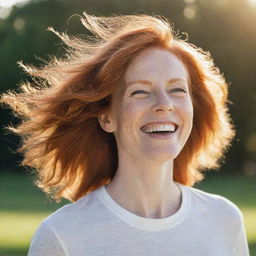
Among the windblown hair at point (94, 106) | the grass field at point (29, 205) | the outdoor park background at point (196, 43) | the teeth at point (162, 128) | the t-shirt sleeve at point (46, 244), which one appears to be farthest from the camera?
the outdoor park background at point (196, 43)

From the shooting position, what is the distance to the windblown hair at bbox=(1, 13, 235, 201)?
11.6ft

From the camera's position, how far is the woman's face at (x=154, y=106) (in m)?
3.38

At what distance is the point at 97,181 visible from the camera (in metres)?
3.83

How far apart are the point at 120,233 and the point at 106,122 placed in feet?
1.96

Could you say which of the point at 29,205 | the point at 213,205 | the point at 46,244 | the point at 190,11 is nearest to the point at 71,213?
the point at 46,244

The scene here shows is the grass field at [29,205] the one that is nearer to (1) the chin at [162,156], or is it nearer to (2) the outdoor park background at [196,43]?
(2) the outdoor park background at [196,43]

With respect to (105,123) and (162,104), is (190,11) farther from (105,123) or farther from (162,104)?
(162,104)

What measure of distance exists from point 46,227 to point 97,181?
0.57 metres

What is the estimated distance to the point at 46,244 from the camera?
3.29 meters

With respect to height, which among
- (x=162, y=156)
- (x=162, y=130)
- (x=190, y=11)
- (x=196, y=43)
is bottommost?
(x=162, y=156)

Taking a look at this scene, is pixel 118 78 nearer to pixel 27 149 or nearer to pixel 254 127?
pixel 27 149

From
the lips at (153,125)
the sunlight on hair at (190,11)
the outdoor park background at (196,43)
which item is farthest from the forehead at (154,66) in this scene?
the sunlight on hair at (190,11)

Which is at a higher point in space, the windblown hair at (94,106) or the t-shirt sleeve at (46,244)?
the windblown hair at (94,106)

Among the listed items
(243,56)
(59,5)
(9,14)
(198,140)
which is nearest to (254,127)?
(243,56)
